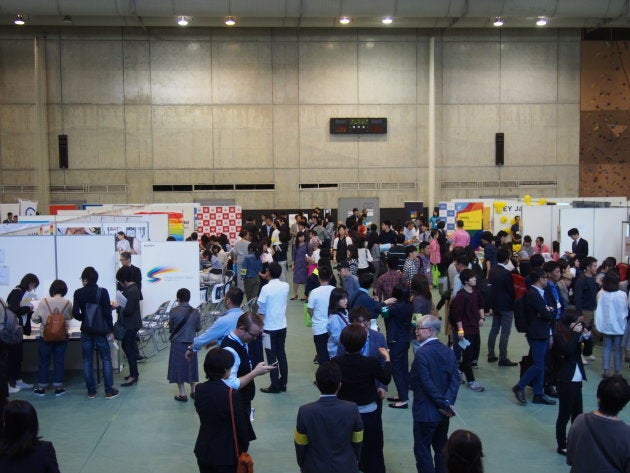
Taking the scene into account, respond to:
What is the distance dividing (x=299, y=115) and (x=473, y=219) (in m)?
8.80

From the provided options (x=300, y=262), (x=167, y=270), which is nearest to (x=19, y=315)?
(x=167, y=270)

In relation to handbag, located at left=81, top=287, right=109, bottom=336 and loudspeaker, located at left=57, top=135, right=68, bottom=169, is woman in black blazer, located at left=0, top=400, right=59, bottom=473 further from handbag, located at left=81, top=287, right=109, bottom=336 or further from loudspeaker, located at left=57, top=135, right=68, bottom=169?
loudspeaker, located at left=57, top=135, right=68, bottom=169

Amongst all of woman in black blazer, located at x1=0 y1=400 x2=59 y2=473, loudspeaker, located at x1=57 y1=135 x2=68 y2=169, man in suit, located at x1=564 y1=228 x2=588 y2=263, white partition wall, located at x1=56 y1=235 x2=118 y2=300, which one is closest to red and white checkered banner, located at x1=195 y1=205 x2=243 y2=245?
loudspeaker, located at x1=57 y1=135 x2=68 y2=169

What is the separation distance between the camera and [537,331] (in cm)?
784

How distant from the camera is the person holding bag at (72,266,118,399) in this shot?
8016 mm

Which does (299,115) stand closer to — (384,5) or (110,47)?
(384,5)

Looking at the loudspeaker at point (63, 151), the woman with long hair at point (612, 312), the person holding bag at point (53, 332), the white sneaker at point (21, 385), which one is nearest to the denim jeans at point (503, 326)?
the woman with long hair at point (612, 312)

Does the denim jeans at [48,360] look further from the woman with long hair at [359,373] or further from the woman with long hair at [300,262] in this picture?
the woman with long hair at [300,262]

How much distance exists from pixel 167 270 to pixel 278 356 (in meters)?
3.95

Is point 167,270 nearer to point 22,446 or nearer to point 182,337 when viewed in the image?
point 182,337

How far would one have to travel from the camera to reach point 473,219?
1928cm

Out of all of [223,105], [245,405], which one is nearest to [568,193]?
[223,105]

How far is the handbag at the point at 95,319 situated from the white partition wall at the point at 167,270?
365 centimetres

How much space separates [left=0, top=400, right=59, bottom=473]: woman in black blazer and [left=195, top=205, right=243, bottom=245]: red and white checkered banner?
699 inches
